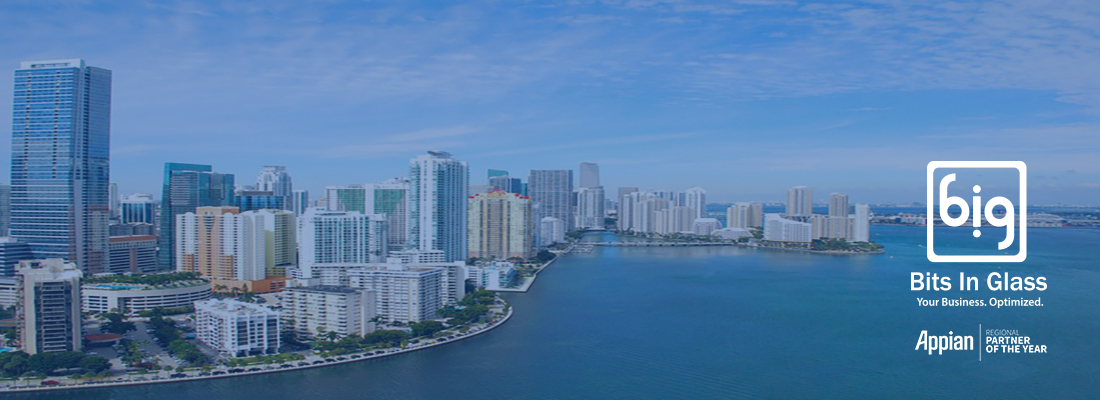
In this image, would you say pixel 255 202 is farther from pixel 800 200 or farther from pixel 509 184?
pixel 800 200

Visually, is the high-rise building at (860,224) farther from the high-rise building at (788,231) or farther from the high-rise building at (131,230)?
the high-rise building at (131,230)

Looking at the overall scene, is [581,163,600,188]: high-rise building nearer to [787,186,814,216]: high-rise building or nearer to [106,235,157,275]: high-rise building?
[787,186,814,216]: high-rise building

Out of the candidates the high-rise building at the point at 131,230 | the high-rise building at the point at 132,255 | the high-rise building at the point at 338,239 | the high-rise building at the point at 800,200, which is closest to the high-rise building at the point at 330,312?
the high-rise building at the point at 338,239

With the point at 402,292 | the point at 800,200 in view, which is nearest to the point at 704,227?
the point at 800,200

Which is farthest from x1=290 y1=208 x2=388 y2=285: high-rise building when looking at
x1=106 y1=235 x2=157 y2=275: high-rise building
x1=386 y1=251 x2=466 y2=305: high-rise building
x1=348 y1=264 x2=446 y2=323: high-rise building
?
x1=348 y1=264 x2=446 y2=323: high-rise building

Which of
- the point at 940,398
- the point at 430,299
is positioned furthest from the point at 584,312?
the point at 940,398

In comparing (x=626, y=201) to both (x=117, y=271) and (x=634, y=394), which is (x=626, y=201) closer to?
(x=117, y=271)
